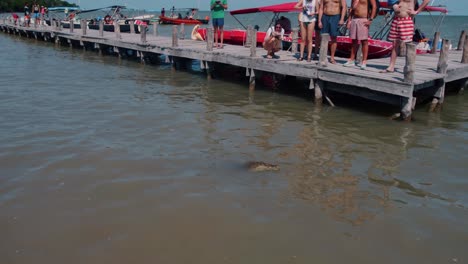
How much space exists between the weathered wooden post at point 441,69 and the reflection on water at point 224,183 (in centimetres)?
30

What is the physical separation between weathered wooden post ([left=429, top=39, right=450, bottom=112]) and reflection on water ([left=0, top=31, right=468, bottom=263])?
30 centimetres

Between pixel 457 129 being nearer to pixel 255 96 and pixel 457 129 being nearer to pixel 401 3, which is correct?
pixel 401 3

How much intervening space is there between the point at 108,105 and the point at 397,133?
6183mm

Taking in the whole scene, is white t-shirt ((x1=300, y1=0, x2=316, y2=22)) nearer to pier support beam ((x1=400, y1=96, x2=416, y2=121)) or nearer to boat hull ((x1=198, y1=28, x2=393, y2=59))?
pier support beam ((x1=400, y1=96, x2=416, y2=121))

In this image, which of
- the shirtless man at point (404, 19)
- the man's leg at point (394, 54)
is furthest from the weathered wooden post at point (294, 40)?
the shirtless man at point (404, 19)

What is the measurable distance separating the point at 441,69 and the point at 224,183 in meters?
6.35

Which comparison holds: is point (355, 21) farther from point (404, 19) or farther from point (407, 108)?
point (407, 108)

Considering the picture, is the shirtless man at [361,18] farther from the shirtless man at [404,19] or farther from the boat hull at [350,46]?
the boat hull at [350,46]

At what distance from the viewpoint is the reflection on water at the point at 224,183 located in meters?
4.38

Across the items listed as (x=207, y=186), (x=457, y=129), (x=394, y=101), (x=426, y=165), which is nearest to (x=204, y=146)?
(x=207, y=186)

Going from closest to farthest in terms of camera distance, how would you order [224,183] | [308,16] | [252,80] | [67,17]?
[224,183], [308,16], [252,80], [67,17]

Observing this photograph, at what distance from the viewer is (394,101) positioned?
9.11 meters

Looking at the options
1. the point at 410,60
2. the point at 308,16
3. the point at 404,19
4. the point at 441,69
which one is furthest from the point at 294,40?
the point at 410,60

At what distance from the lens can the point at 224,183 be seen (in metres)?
5.77
